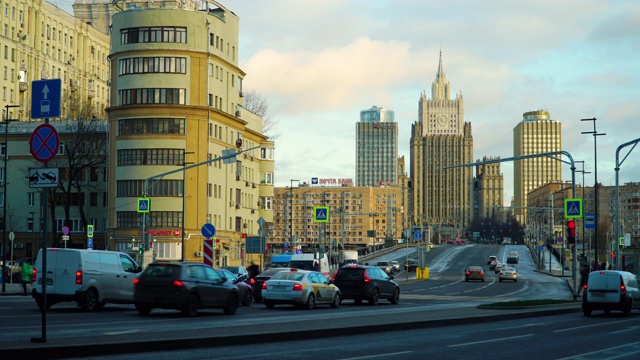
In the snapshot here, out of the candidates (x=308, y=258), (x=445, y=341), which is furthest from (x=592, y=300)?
(x=308, y=258)

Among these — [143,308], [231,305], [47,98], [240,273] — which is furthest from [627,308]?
[47,98]

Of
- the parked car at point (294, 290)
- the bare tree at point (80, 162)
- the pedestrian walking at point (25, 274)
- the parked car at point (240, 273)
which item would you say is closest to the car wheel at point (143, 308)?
the parked car at point (294, 290)

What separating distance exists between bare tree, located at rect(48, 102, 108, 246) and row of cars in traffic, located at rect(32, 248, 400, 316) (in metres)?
55.0

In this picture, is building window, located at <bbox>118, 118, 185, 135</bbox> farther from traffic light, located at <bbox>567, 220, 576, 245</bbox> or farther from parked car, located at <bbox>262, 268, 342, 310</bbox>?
parked car, located at <bbox>262, 268, 342, 310</bbox>

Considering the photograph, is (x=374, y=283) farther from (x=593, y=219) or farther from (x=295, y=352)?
(x=295, y=352)

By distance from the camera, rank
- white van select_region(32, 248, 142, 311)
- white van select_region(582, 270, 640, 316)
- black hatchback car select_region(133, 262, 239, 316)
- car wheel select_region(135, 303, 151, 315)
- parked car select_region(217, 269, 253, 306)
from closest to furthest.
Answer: black hatchback car select_region(133, 262, 239, 316) < car wheel select_region(135, 303, 151, 315) < white van select_region(32, 248, 142, 311) < white van select_region(582, 270, 640, 316) < parked car select_region(217, 269, 253, 306)

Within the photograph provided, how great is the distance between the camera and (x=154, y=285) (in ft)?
90.0

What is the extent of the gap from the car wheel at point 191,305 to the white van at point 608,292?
1364 cm

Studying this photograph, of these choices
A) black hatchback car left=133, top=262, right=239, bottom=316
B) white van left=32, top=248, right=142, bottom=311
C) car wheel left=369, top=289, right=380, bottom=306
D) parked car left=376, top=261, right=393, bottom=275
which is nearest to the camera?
black hatchback car left=133, top=262, right=239, bottom=316

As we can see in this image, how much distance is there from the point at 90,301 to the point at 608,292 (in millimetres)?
17468

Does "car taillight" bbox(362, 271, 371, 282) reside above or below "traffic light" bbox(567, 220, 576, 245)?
below

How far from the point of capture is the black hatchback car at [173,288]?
1075 inches

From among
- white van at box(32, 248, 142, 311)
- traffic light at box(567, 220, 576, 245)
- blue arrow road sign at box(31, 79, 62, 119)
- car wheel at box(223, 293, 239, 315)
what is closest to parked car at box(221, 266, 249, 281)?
white van at box(32, 248, 142, 311)

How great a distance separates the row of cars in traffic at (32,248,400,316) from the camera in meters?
27.4
